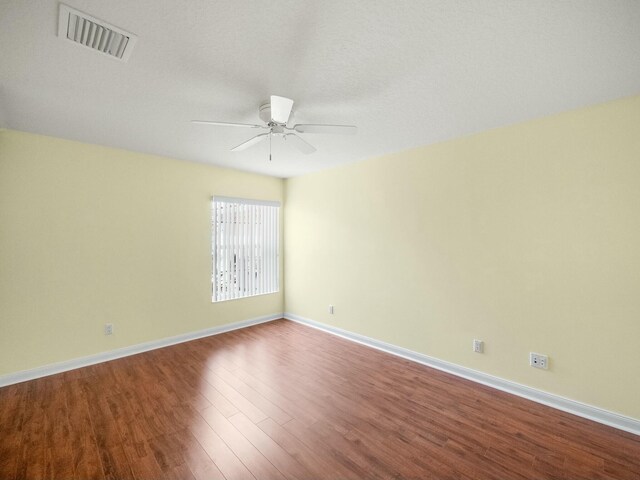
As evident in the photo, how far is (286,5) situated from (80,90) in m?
1.76

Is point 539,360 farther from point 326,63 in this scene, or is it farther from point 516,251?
point 326,63

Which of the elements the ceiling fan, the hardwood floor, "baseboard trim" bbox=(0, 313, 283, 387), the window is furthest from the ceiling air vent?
"baseboard trim" bbox=(0, 313, 283, 387)

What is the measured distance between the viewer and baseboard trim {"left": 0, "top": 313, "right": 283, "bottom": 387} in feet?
9.24

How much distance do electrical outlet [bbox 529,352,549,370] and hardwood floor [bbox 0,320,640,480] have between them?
338 millimetres

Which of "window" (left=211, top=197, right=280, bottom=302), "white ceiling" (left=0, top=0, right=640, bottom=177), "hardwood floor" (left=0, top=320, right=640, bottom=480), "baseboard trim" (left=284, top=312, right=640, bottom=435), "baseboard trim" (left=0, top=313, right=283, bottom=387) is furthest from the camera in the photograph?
"window" (left=211, top=197, right=280, bottom=302)

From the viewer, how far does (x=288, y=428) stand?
2125 millimetres

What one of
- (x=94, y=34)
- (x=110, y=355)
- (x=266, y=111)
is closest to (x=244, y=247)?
(x=110, y=355)

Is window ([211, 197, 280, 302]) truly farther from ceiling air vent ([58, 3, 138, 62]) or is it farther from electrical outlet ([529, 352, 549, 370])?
electrical outlet ([529, 352, 549, 370])

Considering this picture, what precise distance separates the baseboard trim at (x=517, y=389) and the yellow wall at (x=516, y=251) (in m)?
0.06

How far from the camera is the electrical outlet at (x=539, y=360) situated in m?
2.46

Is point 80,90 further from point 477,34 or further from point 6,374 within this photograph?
point 6,374

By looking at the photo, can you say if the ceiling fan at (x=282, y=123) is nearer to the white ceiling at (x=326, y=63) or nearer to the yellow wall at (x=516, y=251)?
the white ceiling at (x=326, y=63)

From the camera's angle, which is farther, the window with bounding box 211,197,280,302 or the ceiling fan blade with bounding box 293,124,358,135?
the window with bounding box 211,197,280,302

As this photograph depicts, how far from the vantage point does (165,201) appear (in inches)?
150
